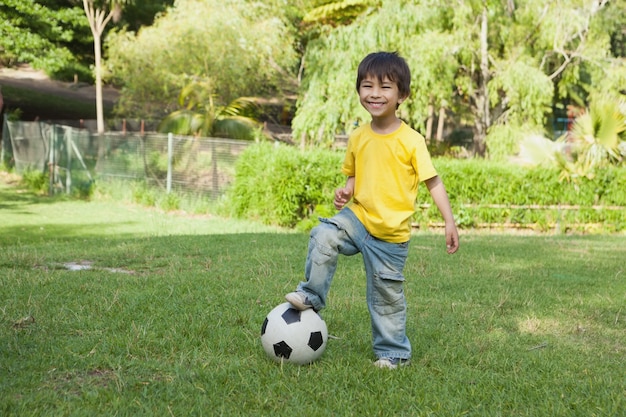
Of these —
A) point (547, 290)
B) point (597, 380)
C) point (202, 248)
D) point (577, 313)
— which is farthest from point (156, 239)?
point (597, 380)

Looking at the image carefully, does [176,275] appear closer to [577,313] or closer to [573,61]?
[577,313]

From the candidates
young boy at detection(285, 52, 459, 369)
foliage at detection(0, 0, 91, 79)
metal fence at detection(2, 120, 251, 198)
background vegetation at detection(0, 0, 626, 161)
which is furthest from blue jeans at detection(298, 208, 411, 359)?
foliage at detection(0, 0, 91, 79)

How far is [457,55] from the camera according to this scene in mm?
17891

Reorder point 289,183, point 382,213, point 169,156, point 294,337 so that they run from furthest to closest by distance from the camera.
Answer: point 169,156 < point 289,183 < point 382,213 < point 294,337

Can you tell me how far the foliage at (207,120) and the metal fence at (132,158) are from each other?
3246mm

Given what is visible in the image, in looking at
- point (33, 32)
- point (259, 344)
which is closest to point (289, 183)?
point (259, 344)

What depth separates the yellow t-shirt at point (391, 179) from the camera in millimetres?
4012

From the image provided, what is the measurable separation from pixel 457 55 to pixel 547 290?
12068mm

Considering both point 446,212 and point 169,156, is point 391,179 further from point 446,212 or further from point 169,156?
point 169,156

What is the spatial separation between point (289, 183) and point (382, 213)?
31.2 feet

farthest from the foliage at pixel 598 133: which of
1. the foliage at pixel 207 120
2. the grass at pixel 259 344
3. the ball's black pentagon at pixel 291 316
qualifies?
the ball's black pentagon at pixel 291 316

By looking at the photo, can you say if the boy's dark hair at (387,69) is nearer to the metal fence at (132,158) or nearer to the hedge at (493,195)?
the hedge at (493,195)

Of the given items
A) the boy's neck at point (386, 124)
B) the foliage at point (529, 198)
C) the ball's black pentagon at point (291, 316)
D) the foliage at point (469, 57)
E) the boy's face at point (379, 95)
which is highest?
the foliage at point (469, 57)

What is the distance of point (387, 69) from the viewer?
3.94 meters
